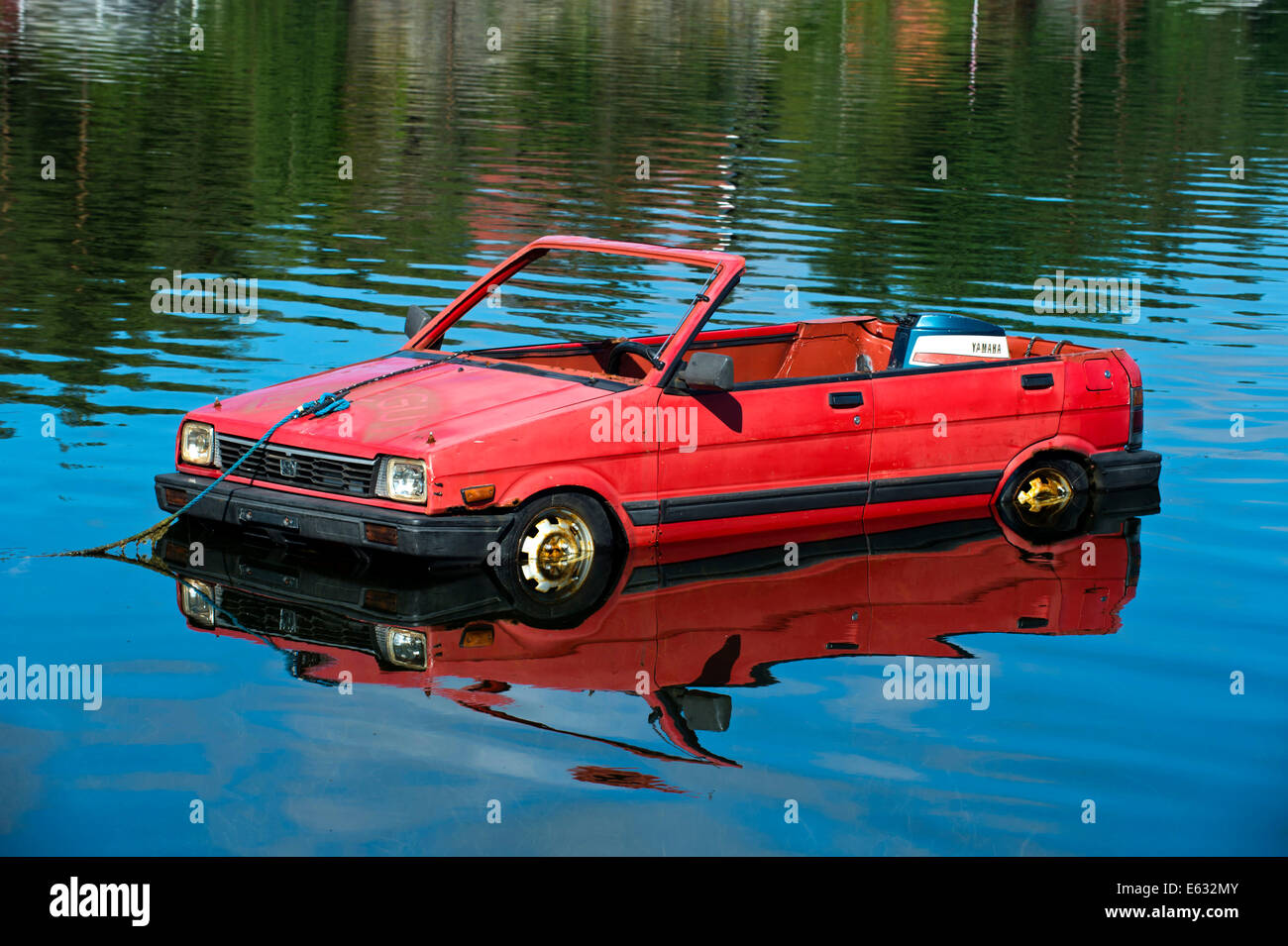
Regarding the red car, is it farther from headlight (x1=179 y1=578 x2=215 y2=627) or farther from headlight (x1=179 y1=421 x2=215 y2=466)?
headlight (x1=179 y1=578 x2=215 y2=627)

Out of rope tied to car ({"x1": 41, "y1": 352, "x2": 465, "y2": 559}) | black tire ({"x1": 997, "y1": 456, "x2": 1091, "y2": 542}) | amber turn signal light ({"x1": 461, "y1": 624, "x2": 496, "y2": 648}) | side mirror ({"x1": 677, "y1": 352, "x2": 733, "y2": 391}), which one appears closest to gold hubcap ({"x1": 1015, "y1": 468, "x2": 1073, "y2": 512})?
black tire ({"x1": 997, "y1": 456, "x2": 1091, "y2": 542})

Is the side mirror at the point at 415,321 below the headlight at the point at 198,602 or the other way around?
the other way around

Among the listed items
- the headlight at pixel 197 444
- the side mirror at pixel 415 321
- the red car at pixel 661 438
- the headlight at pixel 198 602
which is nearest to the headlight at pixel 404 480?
the red car at pixel 661 438

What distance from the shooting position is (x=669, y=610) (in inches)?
349

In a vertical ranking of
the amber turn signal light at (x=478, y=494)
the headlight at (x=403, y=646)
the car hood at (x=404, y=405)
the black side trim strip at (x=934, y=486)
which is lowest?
the headlight at (x=403, y=646)

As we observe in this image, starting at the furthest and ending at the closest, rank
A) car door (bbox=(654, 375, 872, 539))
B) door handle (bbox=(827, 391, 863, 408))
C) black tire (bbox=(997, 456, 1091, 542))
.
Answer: black tire (bbox=(997, 456, 1091, 542)), door handle (bbox=(827, 391, 863, 408)), car door (bbox=(654, 375, 872, 539))

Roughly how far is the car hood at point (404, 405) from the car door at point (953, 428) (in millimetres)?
1832

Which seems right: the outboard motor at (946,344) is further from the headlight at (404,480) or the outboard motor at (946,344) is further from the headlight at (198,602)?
the headlight at (198,602)

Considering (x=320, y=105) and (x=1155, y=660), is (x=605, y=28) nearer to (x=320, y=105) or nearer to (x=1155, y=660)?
(x=320, y=105)

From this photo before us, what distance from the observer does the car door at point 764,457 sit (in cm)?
954

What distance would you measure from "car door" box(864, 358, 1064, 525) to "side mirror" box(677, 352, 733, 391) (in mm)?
1325

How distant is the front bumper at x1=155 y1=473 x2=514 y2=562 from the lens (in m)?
8.72

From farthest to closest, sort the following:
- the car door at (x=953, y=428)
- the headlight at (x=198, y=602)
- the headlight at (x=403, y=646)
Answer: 1. the car door at (x=953, y=428)
2. the headlight at (x=198, y=602)
3. the headlight at (x=403, y=646)
